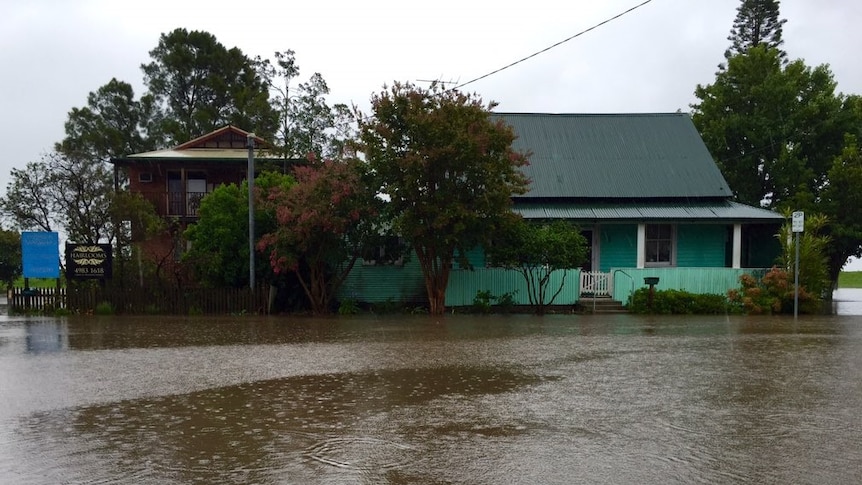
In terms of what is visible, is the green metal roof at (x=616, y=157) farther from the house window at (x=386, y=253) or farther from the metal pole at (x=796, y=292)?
the house window at (x=386, y=253)

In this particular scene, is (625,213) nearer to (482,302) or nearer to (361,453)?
(482,302)

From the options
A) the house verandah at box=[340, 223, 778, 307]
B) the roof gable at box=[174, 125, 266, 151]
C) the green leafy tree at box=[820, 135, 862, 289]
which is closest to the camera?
the house verandah at box=[340, 223, 778, 307]

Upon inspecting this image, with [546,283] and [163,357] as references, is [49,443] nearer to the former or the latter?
[163,357]

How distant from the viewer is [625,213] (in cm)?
2414

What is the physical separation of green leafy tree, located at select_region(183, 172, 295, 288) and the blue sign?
12.9ft

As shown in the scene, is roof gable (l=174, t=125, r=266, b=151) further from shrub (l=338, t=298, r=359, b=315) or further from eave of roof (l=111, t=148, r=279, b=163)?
shrub (l=338, t=298, r=359, b=315)

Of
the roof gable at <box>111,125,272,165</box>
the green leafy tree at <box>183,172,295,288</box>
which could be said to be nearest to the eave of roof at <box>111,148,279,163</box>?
the roof gable at <box>111,125,272,165</box>

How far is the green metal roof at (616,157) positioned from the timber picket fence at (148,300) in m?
10.4

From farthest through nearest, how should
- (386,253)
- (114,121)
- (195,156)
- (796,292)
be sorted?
(114,121), (195,156), (386,253), (796,292)

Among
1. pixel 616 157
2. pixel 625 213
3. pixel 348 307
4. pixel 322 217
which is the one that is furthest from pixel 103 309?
pixel 616 157

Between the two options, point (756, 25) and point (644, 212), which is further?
point (756, 25)

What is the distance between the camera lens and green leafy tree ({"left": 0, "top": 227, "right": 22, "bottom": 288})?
3297 cm

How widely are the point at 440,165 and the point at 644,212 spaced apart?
8244 mm

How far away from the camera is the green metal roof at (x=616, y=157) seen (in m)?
25.5
